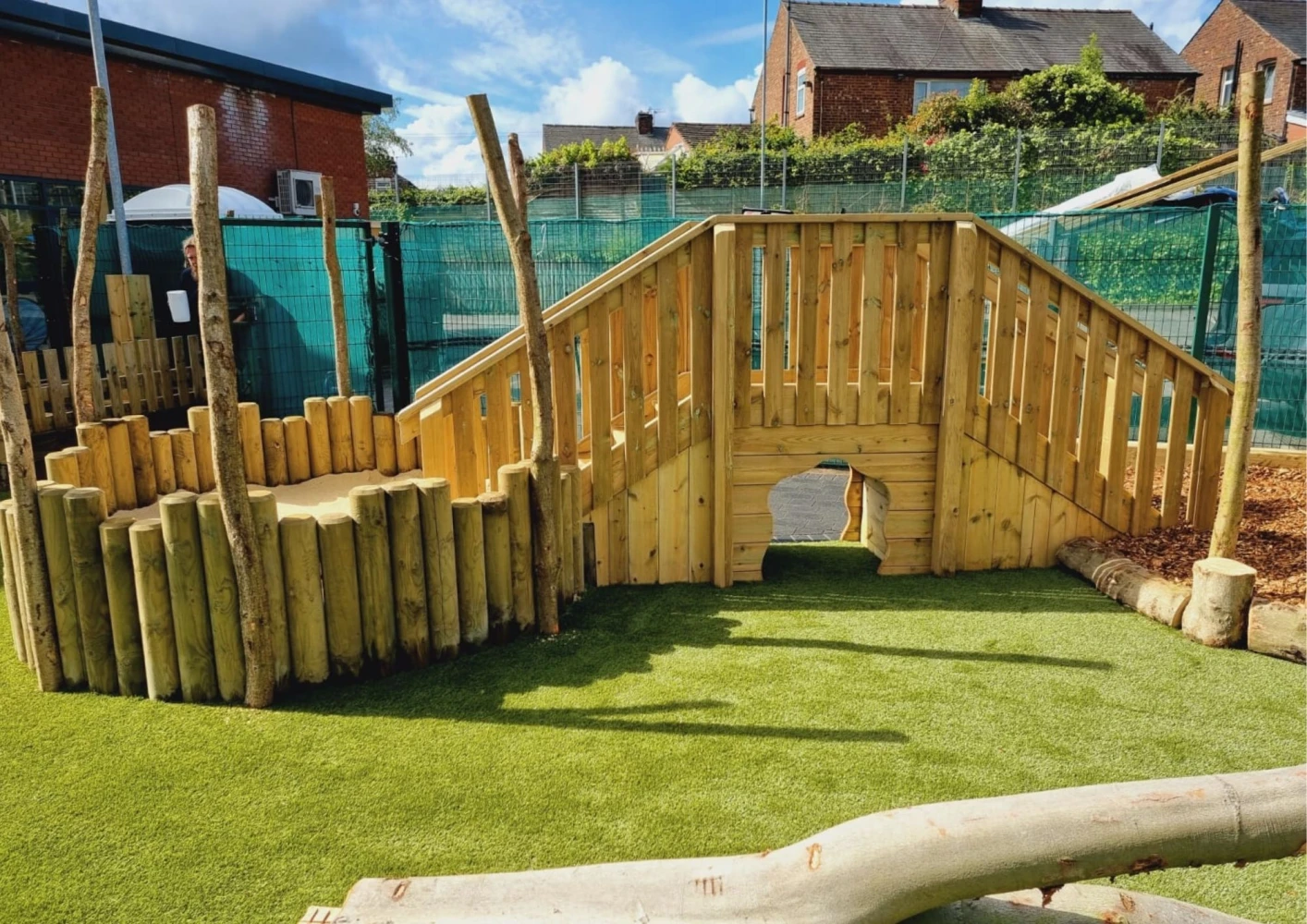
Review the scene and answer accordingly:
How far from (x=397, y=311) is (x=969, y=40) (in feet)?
121

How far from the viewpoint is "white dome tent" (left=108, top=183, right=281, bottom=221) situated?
1547 cm

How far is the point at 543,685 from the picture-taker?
4398 millimetres

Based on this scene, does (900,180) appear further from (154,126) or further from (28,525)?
(28,525)

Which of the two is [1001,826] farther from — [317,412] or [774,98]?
[774,98]

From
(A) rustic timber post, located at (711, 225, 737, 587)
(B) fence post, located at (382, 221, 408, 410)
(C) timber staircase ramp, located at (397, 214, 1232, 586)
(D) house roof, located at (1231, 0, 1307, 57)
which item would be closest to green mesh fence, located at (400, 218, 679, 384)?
(B) fence post, located at (382, 221, 408, 410)

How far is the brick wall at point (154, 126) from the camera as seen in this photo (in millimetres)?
16656

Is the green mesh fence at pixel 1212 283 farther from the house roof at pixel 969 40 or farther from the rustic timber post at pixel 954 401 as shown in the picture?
the house roof at pixel 969 40

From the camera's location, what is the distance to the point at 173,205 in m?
15.8

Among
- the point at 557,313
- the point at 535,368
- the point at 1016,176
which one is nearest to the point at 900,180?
the point at 1016,176

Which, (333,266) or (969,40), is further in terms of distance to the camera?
(969,40)

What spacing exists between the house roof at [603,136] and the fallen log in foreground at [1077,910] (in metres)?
60.8

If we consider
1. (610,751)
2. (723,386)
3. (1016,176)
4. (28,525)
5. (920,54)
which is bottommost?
(610,751)

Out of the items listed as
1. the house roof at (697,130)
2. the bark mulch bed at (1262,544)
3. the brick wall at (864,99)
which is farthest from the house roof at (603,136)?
the bark mulch bed at (1262,544)

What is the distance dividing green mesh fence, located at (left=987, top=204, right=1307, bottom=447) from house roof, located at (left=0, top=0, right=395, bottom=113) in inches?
655
